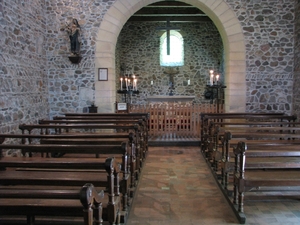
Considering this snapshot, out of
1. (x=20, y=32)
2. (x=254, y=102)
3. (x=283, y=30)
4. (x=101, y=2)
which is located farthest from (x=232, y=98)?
(x=20, y=32)

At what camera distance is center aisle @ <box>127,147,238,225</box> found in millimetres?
3494

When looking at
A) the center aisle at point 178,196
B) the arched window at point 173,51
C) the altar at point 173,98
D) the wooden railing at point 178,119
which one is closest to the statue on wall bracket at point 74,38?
the wooden railing at point 178,119

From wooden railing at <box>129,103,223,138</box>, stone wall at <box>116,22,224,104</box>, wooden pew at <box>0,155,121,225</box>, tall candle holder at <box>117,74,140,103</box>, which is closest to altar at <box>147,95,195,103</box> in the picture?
tall candle holder at <box>117,74,140,103</box>

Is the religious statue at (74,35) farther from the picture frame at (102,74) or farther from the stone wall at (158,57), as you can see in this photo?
the stone wall at (158,57)

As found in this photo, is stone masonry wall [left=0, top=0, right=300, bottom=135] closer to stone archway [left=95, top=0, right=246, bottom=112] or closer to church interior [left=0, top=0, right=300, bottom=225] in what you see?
church interior [left=0, top=0, right=300, bottom=225]

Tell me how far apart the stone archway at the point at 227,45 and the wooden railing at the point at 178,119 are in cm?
85

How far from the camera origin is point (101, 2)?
8.25 metres

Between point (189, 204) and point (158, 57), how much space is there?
33.4 ft

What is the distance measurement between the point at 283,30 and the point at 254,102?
2.24 metres

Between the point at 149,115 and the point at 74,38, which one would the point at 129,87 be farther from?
the point at 74,38

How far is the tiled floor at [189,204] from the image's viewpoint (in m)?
3.44

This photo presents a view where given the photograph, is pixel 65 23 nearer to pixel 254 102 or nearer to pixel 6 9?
pixel 6 9

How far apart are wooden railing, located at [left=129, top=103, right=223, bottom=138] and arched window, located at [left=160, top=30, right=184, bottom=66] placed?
5.42 m

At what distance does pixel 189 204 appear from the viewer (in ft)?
12.8
